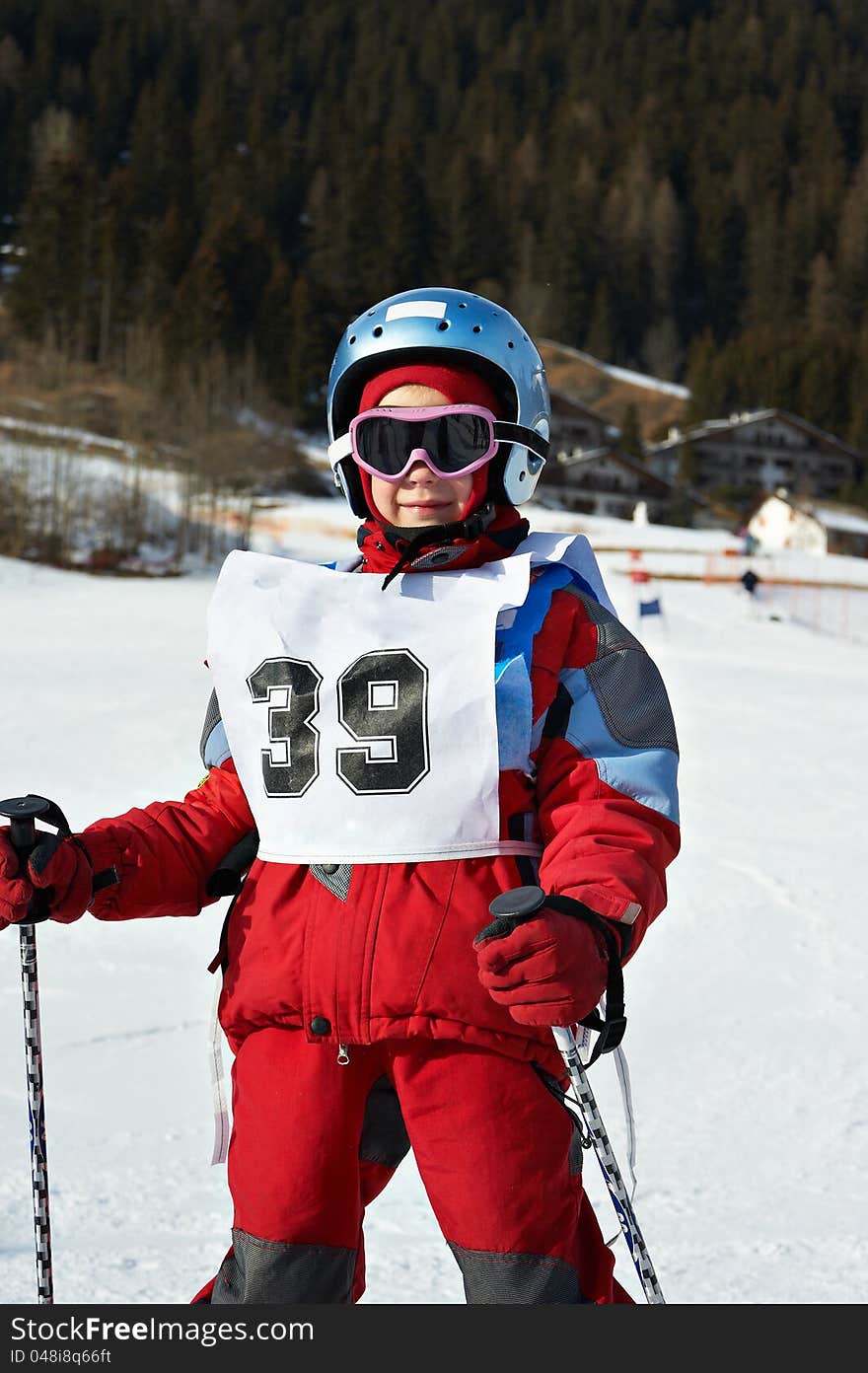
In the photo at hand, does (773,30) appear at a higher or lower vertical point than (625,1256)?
higher

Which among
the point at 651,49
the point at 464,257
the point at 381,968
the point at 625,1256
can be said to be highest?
the point at 651,49

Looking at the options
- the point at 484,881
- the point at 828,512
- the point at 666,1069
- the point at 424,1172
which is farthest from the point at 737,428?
the point at 424,1172

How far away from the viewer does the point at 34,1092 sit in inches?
82.4

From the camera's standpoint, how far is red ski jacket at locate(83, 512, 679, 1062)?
1.80 metres

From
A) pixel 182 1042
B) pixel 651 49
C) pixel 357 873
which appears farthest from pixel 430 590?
pixel 651 49

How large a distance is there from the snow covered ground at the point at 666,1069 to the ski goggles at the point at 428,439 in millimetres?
1748

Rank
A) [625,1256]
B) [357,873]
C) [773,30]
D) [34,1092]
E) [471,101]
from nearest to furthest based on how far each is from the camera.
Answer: [357,873] → [34,1092] → [625,1256] → [471,101] → [773,30]

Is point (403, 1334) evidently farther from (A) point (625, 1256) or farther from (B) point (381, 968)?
(A) point (625, 1256)

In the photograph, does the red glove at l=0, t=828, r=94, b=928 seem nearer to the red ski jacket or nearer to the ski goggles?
the red ski jacket

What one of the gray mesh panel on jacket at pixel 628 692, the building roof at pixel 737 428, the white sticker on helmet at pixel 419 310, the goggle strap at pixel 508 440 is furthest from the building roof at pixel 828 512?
the gray mesh panel on jacket at pixel 628 692

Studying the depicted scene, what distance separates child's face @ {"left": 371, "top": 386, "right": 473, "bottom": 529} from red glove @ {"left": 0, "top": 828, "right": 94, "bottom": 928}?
68 centimetres

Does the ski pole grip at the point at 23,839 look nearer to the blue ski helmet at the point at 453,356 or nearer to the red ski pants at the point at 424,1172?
the red ski pants at the point at 424,1172

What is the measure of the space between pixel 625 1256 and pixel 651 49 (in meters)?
142

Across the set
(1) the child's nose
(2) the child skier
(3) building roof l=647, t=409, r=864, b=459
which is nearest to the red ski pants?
(2) the child skier
